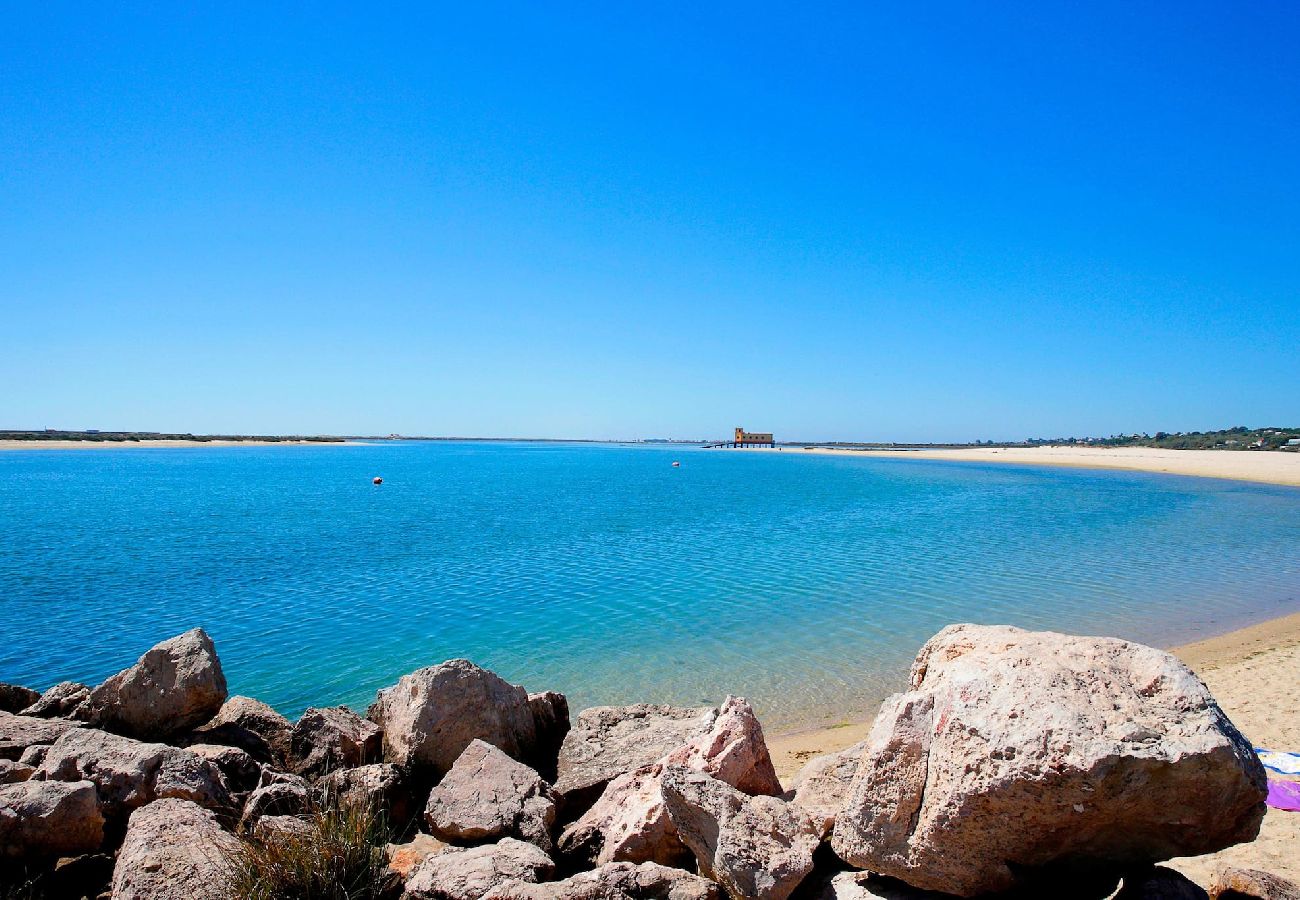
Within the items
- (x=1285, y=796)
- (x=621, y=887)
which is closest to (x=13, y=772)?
(x=621, y=887)

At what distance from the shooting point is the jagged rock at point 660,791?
4957 mm

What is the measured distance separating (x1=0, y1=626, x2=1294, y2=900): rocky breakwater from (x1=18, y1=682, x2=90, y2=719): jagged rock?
80 cm

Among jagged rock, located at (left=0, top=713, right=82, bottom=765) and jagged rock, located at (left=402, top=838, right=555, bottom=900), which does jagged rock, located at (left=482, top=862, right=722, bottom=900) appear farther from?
jagged rock, located at (left=0, top=713, right=82, bottom=765)

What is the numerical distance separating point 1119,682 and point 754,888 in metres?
2.38

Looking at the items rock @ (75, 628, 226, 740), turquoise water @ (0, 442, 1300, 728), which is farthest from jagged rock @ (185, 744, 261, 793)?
turquoise water @ (0, 442, 1300, 728)

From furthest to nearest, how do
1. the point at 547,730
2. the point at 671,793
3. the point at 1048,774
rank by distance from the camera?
the point at 547,730 < the point at 671,793 < the point at 1048,774

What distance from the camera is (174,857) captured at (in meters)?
4.47

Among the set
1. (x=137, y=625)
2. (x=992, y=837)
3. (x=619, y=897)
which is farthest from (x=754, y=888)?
(x=137, y=625)

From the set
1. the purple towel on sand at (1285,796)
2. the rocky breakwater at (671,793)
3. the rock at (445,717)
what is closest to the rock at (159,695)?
the rocky breakwater at (671,793)

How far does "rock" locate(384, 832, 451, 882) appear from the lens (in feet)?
18.6

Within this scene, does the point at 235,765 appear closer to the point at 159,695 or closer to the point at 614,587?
the point at 159,695

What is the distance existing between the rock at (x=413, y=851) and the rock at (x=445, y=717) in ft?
2.55

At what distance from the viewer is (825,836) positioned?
4.69 meters

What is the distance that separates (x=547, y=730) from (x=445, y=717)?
155 centimetres
